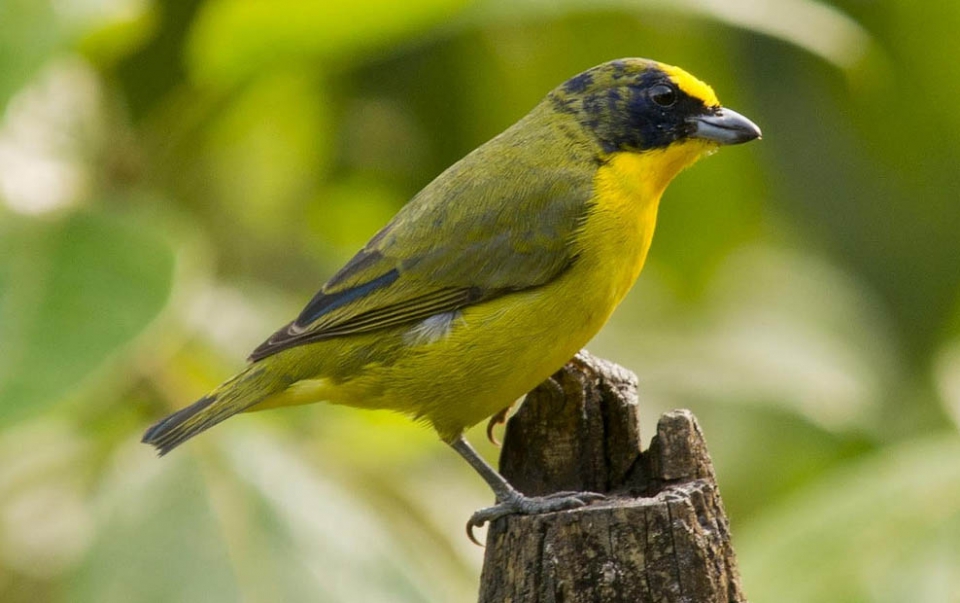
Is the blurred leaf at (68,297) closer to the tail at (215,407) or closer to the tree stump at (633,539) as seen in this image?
the tail at (215,407)

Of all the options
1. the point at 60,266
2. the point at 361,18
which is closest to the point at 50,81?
the point at 60,266

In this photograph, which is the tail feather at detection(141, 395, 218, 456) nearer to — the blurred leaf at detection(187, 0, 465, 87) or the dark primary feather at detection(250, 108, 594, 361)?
the dark primary feather at detection(250, 108, 594, 361)

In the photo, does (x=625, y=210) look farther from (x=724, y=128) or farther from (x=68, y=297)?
(x=68, y=297)

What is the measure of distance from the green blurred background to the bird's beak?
2.77 feet

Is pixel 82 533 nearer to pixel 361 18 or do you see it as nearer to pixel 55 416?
pixel 55 416

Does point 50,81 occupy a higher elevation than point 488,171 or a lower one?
higher

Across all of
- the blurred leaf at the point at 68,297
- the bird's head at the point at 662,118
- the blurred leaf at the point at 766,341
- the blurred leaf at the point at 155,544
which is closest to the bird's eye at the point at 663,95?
the bird's head at the point at 662,118

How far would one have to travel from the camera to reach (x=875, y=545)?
464cm

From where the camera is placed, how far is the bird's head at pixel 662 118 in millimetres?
4383

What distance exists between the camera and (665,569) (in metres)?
2.95

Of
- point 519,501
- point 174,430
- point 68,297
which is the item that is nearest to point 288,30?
point 68,297

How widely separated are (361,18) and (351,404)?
4.44 feet

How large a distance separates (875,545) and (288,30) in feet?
8.09

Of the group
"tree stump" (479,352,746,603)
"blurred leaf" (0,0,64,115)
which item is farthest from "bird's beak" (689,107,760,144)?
"blurred leaf" (0,0,64,115)
